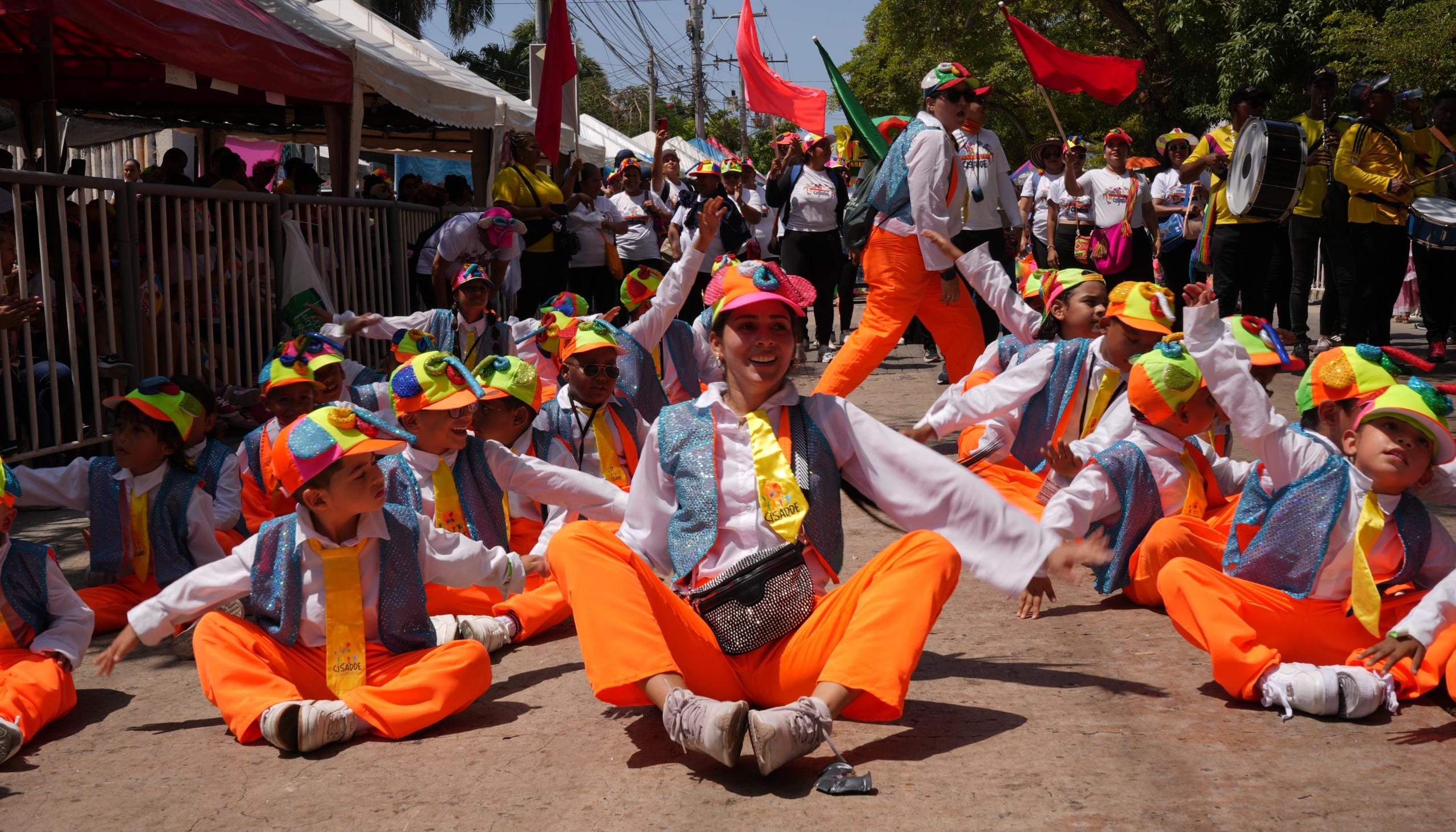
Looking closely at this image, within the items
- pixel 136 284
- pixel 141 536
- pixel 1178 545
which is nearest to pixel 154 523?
pixel 141 536

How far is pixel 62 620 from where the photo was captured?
4250 millimetres

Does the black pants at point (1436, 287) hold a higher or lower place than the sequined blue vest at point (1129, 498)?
higher

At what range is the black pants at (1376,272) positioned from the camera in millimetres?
10273

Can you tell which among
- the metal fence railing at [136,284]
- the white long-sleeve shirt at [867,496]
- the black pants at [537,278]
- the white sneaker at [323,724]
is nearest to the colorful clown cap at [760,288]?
the white long-sleeve shirt at [867,496]

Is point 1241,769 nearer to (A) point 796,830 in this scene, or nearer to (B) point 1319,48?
(A) point 796,830

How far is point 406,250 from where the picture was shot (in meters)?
11.6

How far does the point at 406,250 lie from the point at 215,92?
3036mm

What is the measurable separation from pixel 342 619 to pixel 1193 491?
2.98 m

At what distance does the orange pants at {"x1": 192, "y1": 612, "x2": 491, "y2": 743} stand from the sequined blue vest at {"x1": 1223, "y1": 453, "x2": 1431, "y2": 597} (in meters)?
2.33

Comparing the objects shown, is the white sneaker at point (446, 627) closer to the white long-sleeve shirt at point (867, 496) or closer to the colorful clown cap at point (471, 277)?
the white long-sleeve shirt at point (867, 496)

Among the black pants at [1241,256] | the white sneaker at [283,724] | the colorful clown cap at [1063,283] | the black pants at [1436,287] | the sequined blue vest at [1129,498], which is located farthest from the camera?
the black pants at [1436,287]

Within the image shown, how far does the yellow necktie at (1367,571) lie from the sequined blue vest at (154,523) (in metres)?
4.04

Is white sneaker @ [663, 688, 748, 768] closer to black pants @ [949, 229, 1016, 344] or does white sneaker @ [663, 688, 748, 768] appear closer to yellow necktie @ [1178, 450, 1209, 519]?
yellow necktie @ [1178, 450, 1209, 519]

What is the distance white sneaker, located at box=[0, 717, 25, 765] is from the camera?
12.0 ft
